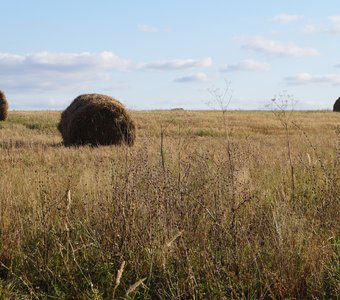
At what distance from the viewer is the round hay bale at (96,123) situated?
51.4 feet

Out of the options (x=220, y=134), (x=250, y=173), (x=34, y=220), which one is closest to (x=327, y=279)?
(x=34, y=220)

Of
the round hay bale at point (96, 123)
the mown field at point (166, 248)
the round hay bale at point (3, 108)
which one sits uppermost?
the round hay bale at point (3, 108)

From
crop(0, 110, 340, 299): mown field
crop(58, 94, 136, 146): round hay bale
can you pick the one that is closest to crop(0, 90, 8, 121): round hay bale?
crop(58, 94, 136, 146): round hay bale

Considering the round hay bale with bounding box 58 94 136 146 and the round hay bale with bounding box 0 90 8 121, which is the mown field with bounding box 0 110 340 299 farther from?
the round hay bale with bounding box 0 90 8 121

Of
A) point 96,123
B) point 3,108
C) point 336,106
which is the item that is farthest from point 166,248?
point 336,106

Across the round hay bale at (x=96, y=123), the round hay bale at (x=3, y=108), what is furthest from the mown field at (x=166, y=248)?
the round hay bale at (x=3, y=108)

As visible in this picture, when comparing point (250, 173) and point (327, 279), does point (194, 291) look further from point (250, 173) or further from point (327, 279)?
point (250, 173)

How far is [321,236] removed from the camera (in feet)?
16.4

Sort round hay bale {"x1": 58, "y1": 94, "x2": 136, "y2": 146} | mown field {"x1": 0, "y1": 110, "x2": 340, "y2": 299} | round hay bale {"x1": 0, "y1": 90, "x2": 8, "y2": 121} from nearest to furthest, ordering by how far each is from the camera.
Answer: mown field {"x1": 0, "y1": 110, "x2": 340, "y2": 299}
round hay bale {"x1": 58, "y1": 94, "x2": 136, "y2": 146}
round hay bale {"x1": 0, "y1": 90, "x2": 8, "y2": 121}

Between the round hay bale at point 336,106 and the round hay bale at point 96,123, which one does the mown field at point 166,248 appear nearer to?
the round hay bale at point 96,123

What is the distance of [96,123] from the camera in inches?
619

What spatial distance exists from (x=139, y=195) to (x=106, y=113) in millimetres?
11007

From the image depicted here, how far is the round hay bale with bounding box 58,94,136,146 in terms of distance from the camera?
15656mm

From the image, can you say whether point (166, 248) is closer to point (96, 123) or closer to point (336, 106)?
point (96, 123)
